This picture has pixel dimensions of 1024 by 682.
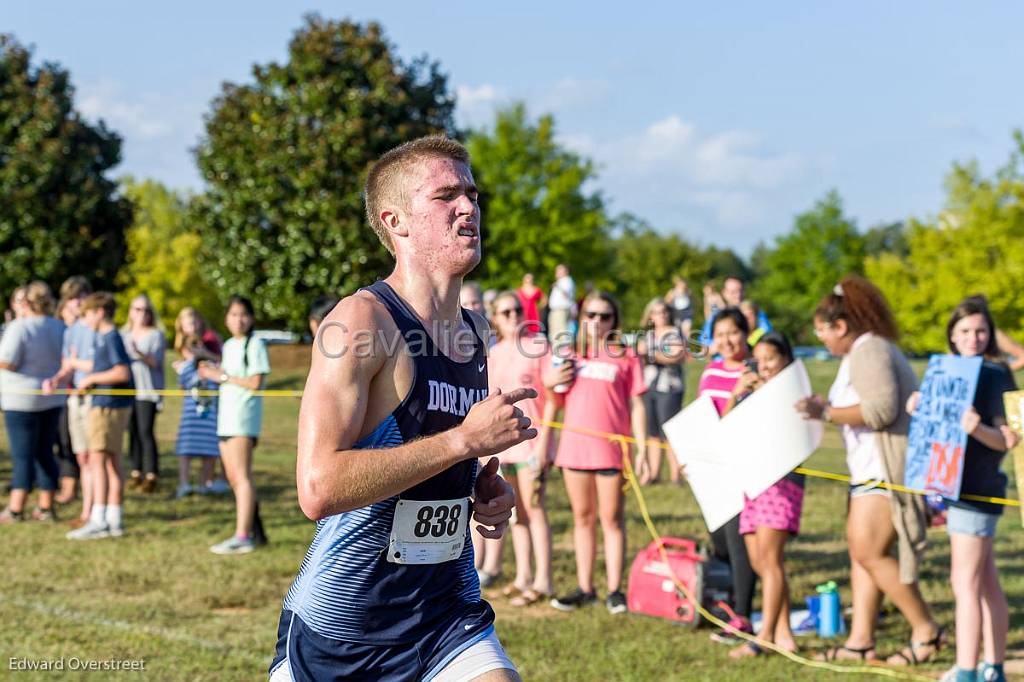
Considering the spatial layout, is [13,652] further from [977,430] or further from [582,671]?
[977,430]

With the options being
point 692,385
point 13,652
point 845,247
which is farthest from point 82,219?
point 845,247

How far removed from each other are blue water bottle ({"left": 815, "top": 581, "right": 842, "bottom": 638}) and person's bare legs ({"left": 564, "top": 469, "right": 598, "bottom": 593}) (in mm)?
1561

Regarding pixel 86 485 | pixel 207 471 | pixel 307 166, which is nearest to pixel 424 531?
pixel 86 485

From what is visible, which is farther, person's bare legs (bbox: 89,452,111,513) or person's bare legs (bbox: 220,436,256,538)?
person's bare legs (bbox: 89,452,111,513)

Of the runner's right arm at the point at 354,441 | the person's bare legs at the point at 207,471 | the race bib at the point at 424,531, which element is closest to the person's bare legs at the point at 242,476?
the person's bare legs at the point at 207,471

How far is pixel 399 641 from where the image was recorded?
9.44ft

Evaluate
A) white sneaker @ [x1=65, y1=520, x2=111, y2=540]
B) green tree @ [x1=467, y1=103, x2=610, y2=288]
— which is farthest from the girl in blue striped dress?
green tree @ [x1=467, y1=103, x2=610, y2=288]

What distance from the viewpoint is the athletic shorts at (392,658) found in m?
2.86

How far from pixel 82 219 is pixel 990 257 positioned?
2891cm

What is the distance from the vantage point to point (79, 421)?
9766 millimetres

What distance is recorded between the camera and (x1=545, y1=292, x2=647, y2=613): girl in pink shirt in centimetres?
752

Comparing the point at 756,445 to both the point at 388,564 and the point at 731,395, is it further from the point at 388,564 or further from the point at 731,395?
the point at 388,564

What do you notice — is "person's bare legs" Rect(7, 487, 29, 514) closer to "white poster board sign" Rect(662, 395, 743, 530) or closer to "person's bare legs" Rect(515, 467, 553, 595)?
"person's bare legs" Rect(515, 467, 553, 595)
